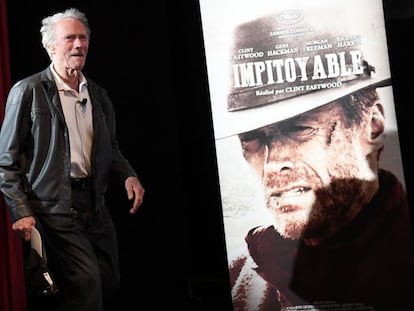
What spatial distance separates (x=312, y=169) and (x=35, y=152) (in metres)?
1.05

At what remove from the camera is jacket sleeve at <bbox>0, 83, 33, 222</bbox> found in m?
2.17

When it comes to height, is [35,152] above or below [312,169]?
above

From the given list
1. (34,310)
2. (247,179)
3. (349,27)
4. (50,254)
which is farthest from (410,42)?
(34,310)

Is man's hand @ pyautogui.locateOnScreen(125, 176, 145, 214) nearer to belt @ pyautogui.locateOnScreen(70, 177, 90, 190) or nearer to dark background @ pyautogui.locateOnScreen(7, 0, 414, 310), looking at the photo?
dark background @ pyautogui.locateOnScreen(7, 0, 414, 310)

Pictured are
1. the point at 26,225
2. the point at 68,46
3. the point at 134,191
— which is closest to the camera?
the point at 26,225

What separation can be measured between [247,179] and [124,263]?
60cm

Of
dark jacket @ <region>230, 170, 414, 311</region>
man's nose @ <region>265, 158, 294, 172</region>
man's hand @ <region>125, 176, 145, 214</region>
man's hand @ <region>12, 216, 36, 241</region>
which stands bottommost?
dark jacket @ <region>230, 170, 414, 311</region>

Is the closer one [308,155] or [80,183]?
[80,183]

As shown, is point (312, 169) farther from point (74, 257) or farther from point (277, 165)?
point (74, 257)

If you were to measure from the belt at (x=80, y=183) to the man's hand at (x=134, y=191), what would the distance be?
19cm

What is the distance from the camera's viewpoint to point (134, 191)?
2.41m

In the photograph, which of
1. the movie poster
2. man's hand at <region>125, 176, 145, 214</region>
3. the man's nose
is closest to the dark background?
man's hand at <region>125, 176, 145, 214</region>

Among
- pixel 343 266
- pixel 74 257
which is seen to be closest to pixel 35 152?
pixel 74 257

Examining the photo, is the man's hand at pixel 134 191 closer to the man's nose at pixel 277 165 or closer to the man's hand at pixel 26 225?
the man's hand at pixel 26 225
